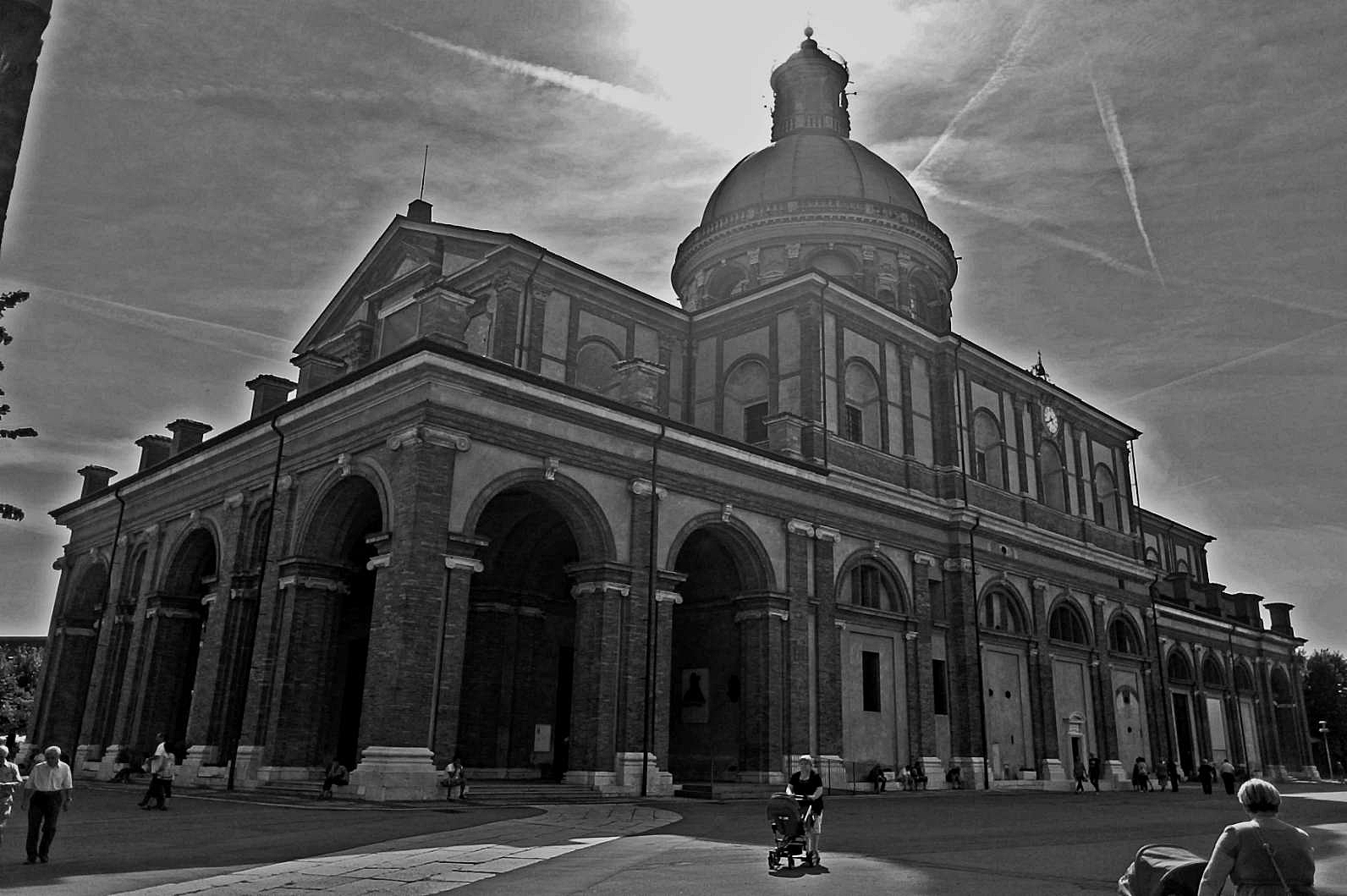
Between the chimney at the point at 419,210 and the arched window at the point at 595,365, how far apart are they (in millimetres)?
6255

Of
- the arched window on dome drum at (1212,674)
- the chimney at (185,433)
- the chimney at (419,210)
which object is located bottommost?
the arched window on dome drum at (1212,674)

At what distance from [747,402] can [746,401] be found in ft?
0.13

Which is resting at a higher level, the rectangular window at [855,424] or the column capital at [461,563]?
the rectangular window at [855,424]

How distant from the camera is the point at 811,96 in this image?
1716 inches

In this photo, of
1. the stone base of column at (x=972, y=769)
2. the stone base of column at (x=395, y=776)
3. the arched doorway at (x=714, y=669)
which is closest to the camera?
the stone base of column at (x=395, y=776)

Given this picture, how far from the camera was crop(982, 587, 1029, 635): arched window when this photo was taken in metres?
32.8

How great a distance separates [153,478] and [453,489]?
14627 millimetres

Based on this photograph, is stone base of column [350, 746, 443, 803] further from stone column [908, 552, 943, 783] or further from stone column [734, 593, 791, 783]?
stone column [908, 552, 943, 783]

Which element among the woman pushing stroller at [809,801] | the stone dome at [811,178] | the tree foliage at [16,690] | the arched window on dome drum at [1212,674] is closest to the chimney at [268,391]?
the stone dome at [811,178]

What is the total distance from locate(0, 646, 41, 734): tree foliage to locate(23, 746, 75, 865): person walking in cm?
5062

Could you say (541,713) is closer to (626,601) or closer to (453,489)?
(626,601)

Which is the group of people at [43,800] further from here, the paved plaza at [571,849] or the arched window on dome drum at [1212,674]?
the arched window on dome drum at [1212,674]

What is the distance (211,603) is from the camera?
25.8 meters

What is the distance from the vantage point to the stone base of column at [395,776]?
59.6 feet
